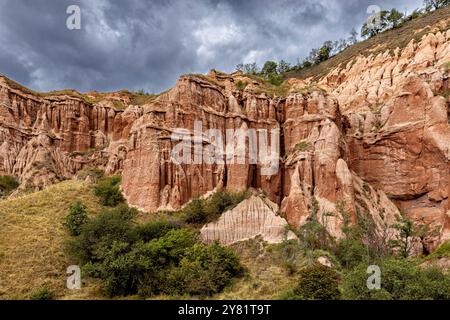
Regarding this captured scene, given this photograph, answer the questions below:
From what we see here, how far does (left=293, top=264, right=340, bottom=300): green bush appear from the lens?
2107 centimetres

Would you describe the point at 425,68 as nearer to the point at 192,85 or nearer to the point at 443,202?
the point at 443,202

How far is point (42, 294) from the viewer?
78.7 feet

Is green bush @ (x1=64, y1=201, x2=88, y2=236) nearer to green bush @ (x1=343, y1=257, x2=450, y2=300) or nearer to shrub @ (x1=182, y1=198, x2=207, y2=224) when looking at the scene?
shrub @ (x1=182, y1=198, x2=207, y2=224)

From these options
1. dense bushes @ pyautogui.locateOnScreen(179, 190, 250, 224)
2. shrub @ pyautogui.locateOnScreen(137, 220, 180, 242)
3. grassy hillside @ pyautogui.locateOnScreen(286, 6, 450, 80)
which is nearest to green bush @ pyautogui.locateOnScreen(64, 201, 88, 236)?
shrub @ pyautogui.locateOnScreen(137, 220, 180, 242)

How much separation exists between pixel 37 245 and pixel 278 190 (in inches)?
829

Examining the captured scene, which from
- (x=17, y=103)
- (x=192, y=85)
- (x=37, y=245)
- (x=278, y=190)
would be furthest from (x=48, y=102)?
(x=278, y=190)

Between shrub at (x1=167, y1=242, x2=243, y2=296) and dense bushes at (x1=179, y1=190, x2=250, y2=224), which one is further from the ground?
dense bushes at (x1=179, y1=190, x2=250, y2=224)

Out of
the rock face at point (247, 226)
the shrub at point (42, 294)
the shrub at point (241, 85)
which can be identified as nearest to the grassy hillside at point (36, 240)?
the shrub at point (42, 294)

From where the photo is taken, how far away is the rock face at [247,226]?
3195 cm

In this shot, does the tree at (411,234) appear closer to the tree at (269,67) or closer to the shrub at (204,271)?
the shrub at (204,271)

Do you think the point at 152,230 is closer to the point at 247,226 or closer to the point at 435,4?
the point at 247,226

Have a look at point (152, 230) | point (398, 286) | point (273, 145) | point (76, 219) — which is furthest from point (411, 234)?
point (76, 219)

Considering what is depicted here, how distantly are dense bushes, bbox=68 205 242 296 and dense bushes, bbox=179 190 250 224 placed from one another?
2558 mm

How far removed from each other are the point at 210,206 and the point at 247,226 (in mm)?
3573
